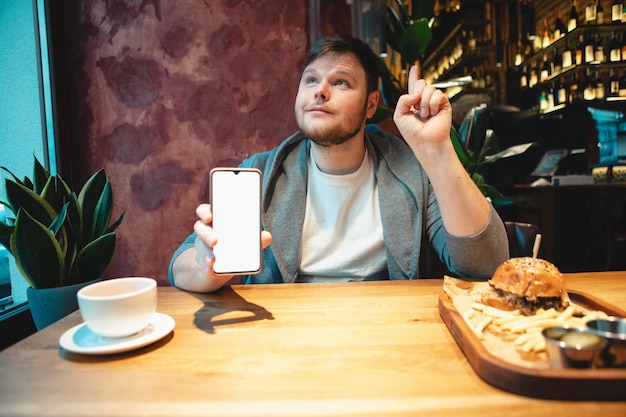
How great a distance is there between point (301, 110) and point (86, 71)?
147 cm

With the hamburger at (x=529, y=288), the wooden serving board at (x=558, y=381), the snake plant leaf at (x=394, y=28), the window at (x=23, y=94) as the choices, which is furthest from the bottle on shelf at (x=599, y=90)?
the wooden serving board at (x=558, y=381)

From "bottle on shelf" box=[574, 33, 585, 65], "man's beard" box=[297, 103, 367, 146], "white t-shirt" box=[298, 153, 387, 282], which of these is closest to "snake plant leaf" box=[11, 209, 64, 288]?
"white t-shirt" box=[298, 153, 387, 282]

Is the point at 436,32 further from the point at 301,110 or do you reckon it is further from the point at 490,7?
the point at 301,110

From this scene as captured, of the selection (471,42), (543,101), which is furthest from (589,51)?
(471,42)

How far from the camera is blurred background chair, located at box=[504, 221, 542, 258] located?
1734 millimetres

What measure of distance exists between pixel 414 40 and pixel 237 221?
1.88 meters

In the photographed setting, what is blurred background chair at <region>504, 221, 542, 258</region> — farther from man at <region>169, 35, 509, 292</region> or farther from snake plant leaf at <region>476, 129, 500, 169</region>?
snake plant leaf at <region>476, 129, 500, 169</region>

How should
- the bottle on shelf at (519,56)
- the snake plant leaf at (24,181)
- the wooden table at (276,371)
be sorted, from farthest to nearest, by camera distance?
the bottle on shelf at (519,56)
the snake plant leaf at (24,181)
the wooden table at (276,371)

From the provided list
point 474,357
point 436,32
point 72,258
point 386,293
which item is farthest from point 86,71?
point 436,32

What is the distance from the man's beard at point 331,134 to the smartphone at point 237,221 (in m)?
0.68

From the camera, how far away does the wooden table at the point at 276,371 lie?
623 mm

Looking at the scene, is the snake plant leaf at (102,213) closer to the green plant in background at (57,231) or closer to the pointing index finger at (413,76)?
the green plant in background at (57,231)

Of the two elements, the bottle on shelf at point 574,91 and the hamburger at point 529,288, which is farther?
the bottle on shelf at point 574,91

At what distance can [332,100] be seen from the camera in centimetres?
168
